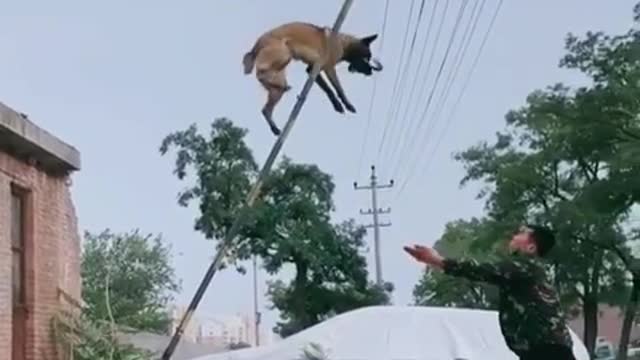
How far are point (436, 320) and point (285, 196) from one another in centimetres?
2126

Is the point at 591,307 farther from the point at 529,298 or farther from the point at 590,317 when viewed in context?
the point at 529,298

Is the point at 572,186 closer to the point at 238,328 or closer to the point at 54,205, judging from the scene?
the point at 54,205

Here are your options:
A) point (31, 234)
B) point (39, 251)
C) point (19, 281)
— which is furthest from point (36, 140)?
point (19, 281)

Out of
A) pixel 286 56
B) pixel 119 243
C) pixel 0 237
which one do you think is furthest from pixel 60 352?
pixel 119 243

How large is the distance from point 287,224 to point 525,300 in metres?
24.6

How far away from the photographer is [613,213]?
28281mm

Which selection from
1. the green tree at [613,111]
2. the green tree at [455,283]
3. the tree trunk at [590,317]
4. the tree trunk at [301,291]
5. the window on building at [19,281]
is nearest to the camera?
the window on building at [19,281]

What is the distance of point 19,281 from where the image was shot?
11336mm

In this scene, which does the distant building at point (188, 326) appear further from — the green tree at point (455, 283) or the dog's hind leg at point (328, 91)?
the green tree at point (455, 283)

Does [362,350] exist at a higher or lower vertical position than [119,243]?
lower

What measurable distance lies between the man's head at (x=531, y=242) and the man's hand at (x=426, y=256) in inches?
16.6

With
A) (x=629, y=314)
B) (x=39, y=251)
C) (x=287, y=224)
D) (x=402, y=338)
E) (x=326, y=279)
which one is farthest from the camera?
(x=629, y=314)

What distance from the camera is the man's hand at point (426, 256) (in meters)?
5.55

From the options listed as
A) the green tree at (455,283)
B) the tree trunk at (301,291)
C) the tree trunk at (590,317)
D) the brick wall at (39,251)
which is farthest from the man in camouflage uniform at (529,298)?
the tree trunk at (590,317)
